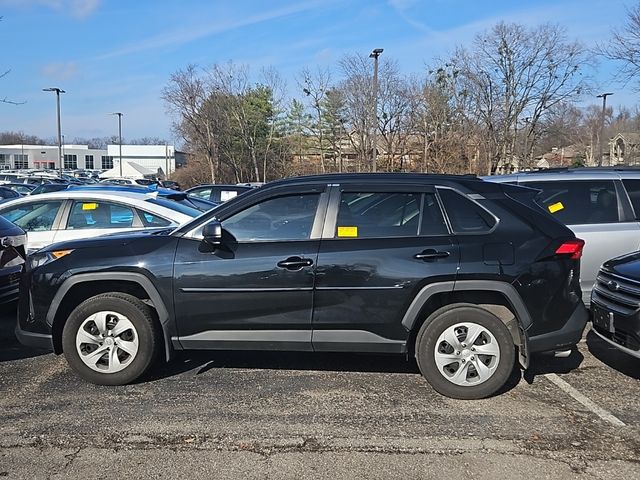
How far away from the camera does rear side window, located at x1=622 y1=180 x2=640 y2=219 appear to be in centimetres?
678

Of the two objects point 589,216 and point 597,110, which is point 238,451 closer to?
point 589,216

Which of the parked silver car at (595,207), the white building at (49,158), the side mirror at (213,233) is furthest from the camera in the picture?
the white building at (49,158)

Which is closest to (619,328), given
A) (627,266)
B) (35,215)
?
(627,266)

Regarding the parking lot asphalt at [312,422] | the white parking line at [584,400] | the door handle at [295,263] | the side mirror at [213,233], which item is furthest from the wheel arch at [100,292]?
the white parking line at [584,400]

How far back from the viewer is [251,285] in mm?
4645

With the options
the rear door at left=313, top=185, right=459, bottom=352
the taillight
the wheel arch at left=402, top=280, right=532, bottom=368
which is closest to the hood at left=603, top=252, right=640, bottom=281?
the taillight

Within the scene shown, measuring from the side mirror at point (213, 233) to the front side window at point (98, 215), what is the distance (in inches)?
130

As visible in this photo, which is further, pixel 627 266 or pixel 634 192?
pixel 634 192

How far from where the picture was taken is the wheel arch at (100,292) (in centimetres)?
475

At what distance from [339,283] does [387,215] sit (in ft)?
2.29

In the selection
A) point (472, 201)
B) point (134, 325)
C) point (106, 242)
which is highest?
point (472, 201)

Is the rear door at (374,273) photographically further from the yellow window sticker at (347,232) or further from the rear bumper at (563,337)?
the rear bumper at (563,337)

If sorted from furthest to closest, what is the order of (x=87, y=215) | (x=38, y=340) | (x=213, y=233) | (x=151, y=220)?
(x=87, y=215)
(x=151, y=220)
(x=38, y=340)
(x=213, y=233)

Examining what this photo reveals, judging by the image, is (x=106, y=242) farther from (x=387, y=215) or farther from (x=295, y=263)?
(x=387, y=215)
